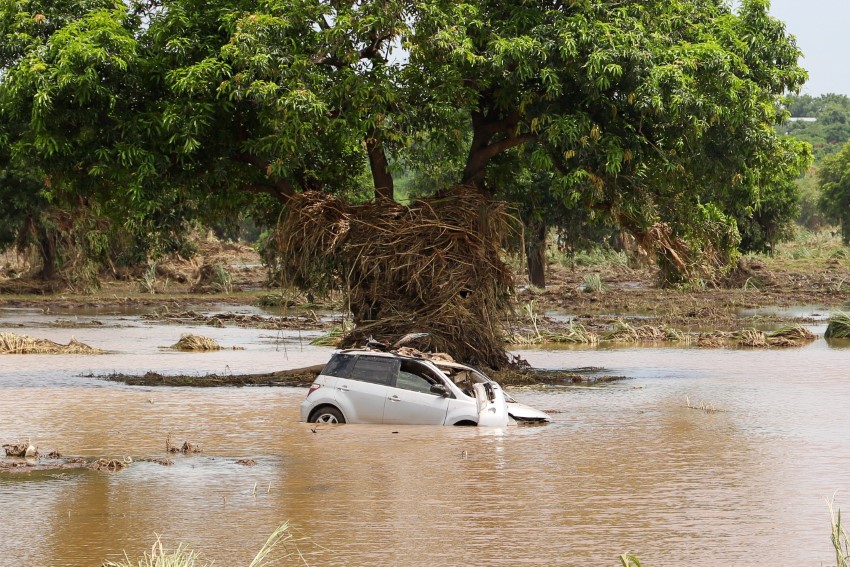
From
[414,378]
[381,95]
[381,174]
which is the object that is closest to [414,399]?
[414,378]

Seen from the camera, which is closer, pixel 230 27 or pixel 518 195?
pixel 230 27

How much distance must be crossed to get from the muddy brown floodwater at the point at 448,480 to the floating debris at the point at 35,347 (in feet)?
21.3

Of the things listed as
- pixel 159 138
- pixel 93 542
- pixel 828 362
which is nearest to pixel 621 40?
pixel 159 138

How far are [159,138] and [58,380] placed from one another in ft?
19.0

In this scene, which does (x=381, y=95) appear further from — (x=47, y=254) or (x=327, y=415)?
(x=47, y=254)

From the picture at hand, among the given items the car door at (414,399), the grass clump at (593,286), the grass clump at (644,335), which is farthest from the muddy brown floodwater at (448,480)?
the grass clump at (593,286)

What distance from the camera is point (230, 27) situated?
70.4 ft

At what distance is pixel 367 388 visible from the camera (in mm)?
16359

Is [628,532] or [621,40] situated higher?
[621,40]

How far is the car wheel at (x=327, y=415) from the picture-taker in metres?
16.6

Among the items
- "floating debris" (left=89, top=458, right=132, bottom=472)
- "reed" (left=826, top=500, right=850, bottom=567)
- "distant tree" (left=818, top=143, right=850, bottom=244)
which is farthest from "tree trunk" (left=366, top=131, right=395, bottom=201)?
"distant tree" (left=818, top=143, right=850, bottom=244)

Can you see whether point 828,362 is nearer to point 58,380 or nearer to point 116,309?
point 58,380

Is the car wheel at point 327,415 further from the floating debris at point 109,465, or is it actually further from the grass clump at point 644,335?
the grass clump at point 644,335

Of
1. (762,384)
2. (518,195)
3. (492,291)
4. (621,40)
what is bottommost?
(762,384)
